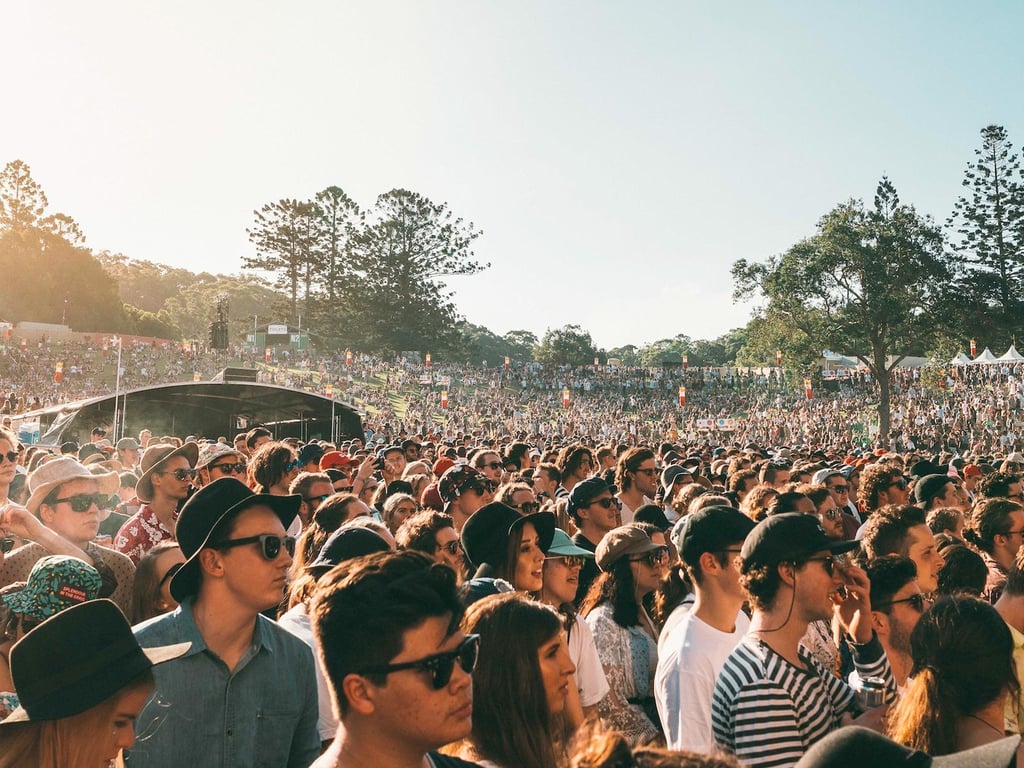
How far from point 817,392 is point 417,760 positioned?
150 ft

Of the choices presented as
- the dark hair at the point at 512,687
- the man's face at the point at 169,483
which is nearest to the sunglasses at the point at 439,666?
the dark hair at the point at 512,687

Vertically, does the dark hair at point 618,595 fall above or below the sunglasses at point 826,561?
below

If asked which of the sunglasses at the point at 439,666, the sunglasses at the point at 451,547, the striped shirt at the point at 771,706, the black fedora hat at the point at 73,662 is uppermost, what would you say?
the sunglasses at the point at 439,666

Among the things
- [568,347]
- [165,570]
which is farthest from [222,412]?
[568,347]

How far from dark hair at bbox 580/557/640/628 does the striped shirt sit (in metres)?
0.97

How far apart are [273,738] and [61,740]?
71 centimetres

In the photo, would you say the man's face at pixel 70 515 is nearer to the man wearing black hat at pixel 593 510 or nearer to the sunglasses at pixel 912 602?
the man wearing black hat at pixel 593 510

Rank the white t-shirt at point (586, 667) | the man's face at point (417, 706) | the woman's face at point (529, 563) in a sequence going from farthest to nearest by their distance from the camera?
the woman's face at point (529, 563) → the white t-shirt at point (586, 667) → the man's face at point (417, 706)

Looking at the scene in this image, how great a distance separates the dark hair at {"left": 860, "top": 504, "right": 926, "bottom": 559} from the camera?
13.4 ft

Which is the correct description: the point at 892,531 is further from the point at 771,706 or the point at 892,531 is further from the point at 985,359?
the point at 985,359

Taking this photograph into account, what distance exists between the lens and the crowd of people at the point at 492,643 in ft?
5.96

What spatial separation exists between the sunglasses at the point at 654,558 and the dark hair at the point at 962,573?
149 centimetres

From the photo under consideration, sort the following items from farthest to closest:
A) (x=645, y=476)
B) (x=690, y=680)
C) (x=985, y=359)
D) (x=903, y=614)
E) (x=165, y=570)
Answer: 1. (x=985, y=359)
2. (x=645, y=476)
3. (x=165, y=570)
4. (x=903, y=614)
5. (x=690, y=680)

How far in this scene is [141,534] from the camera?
5.00m
